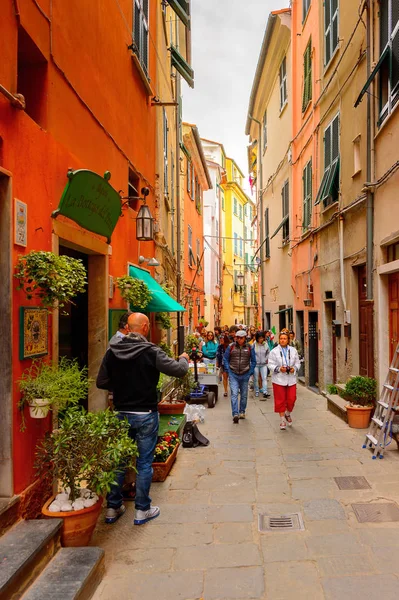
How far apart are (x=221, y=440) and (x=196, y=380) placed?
2937mm

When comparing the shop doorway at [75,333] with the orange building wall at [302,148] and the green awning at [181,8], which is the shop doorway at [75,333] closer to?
the orange building wall at [302,148]

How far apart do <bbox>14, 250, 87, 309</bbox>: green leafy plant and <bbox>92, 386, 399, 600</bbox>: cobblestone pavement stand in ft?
7.06

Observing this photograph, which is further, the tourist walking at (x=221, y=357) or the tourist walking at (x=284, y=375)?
the tourist walking at (x=221, y=357)

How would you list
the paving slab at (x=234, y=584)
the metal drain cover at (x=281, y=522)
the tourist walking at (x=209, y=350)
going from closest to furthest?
1. the paving slab at (x=234, y=584)
2. the metal drain cover at (x=281, y=522)
3. the tourist walking at (x=209, y=350)

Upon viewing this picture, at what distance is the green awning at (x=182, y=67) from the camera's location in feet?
44.5

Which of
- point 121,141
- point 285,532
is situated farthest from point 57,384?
point 121,141

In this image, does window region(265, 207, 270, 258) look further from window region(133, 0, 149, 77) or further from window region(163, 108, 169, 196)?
window region(133, 0, 149, 77)

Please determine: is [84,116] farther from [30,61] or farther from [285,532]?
[285,532]

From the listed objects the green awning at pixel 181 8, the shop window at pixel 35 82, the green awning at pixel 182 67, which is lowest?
the shop window at pixel 35 82

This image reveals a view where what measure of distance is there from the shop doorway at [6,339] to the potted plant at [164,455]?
7.43ft

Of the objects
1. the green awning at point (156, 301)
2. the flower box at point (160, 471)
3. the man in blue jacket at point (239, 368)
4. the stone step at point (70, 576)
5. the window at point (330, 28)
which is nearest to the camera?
the stone step at point (70, 576)

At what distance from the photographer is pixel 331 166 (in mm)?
10875

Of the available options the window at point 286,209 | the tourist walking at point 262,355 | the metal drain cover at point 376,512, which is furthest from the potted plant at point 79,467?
the window at point 286,209

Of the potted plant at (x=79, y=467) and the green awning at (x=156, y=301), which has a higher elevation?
the green awning at (x=156, y=301)
